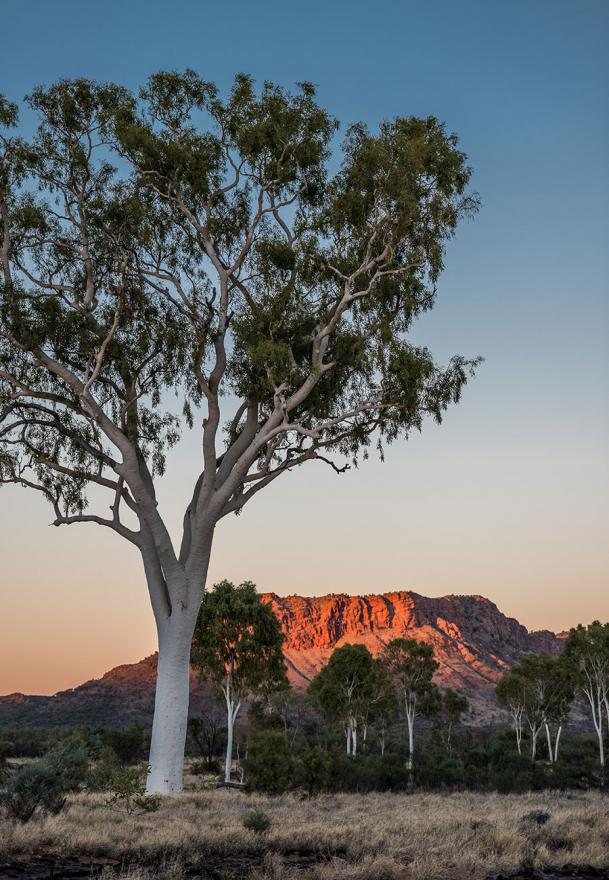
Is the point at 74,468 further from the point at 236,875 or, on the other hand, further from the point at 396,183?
the point at 236,875

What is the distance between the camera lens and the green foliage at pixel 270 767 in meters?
23.2

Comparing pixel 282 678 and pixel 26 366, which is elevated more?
pixel 26 366

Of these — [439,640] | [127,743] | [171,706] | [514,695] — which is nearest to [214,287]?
[171,706]

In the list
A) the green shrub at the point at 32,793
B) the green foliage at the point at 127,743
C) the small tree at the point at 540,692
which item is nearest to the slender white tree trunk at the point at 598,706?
the small tree at the point at 540,692

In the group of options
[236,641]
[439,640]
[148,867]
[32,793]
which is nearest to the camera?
[148,867]

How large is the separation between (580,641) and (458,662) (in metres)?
118

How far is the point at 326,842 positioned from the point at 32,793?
16.0ft

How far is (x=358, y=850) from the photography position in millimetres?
10383

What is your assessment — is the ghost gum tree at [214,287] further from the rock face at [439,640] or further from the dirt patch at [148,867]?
the rock face at [439,640]

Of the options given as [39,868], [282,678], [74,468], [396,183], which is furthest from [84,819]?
[282,678]

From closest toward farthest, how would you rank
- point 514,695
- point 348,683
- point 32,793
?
point 32,793
point 348,683
point 514,695

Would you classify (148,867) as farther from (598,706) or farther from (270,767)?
(598,706)

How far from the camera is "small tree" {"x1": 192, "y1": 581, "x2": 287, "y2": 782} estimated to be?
112 ft

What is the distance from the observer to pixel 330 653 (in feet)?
591
